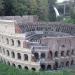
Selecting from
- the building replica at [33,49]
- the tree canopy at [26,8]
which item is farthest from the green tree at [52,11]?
the building replica at [33,49]

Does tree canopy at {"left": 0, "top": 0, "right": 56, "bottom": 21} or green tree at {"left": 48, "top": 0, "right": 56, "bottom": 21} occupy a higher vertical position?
tree canopy at {"left": 0, "top": 0, "right": 56, "bottom": 21}

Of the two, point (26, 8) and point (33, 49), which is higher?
point (26, 8)

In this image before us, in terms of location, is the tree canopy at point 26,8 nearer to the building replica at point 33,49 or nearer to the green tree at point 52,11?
the green tree at point 52,11

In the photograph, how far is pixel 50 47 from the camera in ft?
183

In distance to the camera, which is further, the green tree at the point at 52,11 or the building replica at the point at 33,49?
the green tree at the point at 52,11

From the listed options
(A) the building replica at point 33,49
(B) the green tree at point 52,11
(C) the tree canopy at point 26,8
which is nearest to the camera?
(A) the building replica at point 33,49

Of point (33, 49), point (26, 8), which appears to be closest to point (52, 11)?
point (26, 8)

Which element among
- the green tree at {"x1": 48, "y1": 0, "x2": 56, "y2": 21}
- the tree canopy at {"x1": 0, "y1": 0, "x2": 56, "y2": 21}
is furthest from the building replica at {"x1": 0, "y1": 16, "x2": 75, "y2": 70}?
the green tree at {"x1": 48, "y1": 0, "x2": 56, "y2": 21}

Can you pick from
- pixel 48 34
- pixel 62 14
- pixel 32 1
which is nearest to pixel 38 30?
pixel 48 34

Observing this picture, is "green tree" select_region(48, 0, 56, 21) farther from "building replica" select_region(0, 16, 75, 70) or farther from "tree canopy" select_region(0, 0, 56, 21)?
"building replica" select_region(0, 16, 75, 70)

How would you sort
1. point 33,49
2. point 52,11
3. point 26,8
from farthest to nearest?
point 52,11, point 26,8, point 33,49

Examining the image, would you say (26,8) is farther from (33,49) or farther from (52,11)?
(33,49)

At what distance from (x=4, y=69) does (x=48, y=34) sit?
53.6ft

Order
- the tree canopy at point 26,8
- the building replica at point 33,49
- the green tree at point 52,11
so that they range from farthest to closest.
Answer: the green tree at point 52,11
the tree canopy at point 26,8
the building replica at point 33,49
